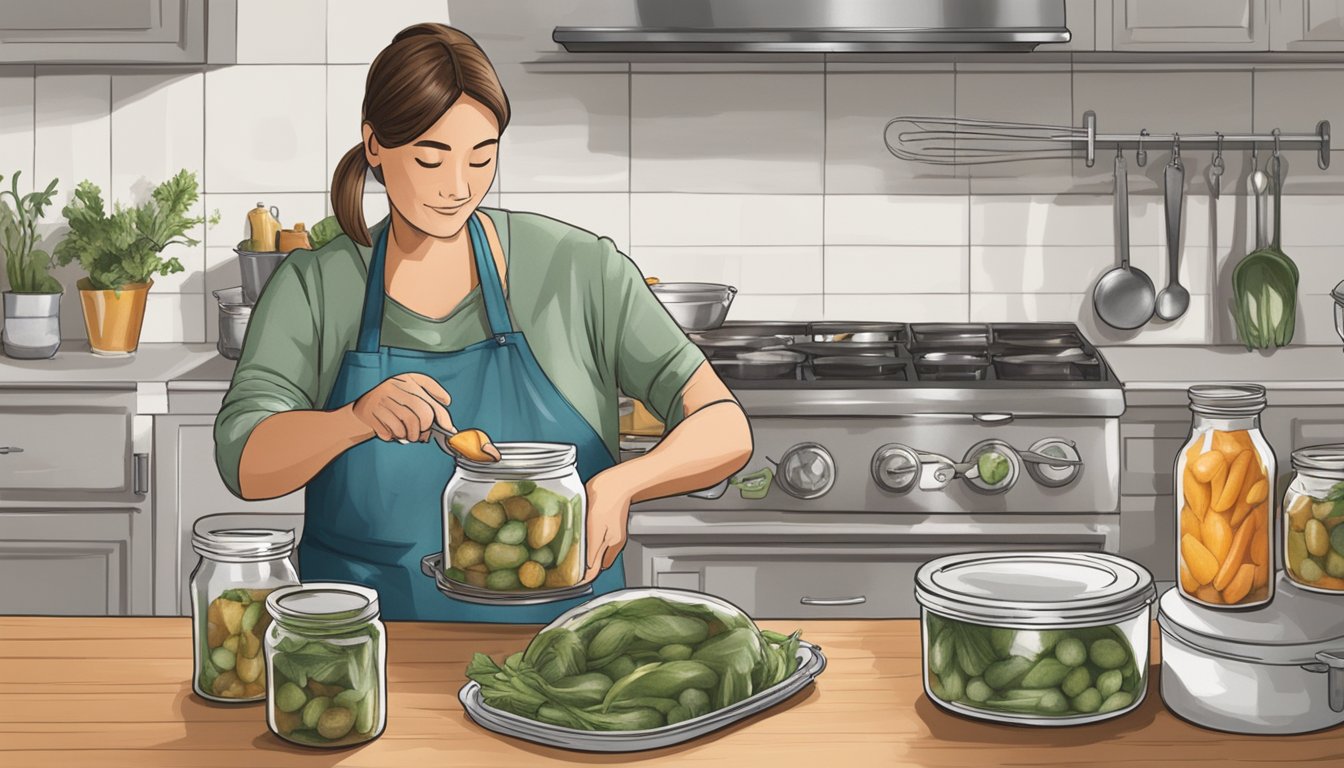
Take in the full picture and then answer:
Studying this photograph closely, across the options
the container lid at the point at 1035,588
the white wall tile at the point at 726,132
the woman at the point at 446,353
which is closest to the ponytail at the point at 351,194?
the woman at the point at 446,353

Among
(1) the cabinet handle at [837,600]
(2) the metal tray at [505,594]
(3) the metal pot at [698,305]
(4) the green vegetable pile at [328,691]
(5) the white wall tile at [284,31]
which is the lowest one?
(1) the cabinet handle at [837,600]

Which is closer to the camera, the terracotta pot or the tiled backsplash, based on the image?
the terracotta pot

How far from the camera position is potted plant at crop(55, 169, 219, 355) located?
306cm

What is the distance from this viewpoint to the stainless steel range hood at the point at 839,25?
280 cm

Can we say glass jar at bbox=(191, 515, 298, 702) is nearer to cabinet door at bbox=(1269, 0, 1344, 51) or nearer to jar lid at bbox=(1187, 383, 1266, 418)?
jar lid at bbox=(1187, 383, 1266, 418)

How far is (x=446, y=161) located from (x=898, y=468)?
1.28m

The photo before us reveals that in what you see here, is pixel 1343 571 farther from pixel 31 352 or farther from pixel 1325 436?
pixel 31 352

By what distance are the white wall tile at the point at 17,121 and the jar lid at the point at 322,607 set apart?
2.55 m

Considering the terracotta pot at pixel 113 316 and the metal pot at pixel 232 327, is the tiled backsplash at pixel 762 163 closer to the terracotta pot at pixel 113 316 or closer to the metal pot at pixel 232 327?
the terracotta pot at pixel 113 316

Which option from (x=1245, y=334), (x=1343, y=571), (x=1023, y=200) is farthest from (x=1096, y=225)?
(x=1343, y=571)

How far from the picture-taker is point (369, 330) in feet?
5.82

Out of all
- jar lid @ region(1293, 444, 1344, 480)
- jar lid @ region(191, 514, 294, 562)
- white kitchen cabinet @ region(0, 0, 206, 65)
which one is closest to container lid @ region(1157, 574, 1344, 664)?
jar lid @ region(1293, 444, 1344, 480)

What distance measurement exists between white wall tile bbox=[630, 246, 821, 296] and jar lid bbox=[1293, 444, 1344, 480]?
214 cm

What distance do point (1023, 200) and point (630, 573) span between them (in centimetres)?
133
